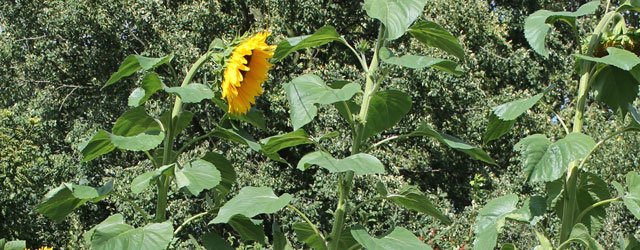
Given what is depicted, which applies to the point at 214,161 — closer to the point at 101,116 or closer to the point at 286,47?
the point at 286,47

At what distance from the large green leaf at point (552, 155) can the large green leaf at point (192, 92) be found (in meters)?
0.52

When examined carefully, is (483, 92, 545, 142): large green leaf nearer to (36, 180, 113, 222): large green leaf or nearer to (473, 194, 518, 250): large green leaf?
(473, 194, 518, 250): large green leaf

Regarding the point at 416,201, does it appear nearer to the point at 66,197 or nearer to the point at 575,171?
the point at 575,171

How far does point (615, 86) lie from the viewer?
1576 millimetres

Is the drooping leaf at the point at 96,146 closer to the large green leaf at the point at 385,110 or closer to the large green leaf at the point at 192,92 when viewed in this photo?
the large green leaf at the point at 192,92

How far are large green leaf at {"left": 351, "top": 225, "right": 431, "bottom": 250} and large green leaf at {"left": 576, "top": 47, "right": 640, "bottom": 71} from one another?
0.40 m

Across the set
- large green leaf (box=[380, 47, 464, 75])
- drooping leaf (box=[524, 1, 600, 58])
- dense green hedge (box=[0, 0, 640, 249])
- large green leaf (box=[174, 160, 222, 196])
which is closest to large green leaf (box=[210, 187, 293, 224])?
large green leaf (box=[174, 160, 222, 196])

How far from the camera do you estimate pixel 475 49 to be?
27.0 ft

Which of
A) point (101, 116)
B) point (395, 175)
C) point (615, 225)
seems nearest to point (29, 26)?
point (101, 116)

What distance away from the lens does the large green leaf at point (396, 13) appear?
137 centimetres

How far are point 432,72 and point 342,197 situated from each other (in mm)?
6048

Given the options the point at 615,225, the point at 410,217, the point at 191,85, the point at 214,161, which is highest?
the point at 191,85

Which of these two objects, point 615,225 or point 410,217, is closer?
point 615,225

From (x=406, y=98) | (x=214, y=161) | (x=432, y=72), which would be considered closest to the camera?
(x=406, y=98)
